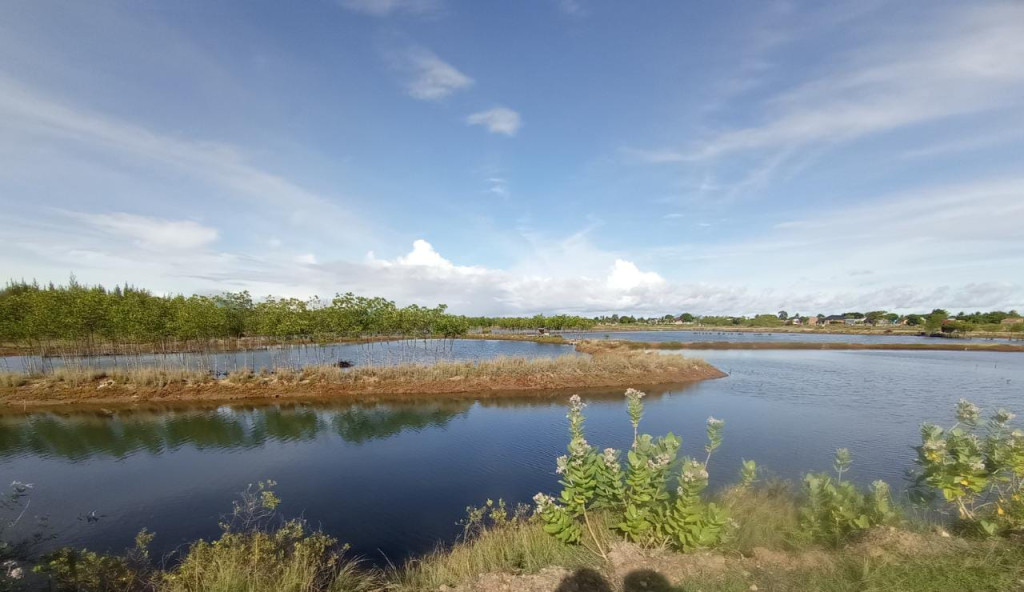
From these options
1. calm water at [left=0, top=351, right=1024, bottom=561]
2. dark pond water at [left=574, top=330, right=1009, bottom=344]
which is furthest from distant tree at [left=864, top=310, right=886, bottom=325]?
calm water at [left=0, top=351, right=1024, bottom=561]

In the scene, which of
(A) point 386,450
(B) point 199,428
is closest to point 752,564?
(A) point 386,450

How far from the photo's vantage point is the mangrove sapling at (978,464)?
242 inches

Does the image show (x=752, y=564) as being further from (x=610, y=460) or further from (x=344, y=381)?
(x=344, y=381)

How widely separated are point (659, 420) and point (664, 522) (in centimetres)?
1816

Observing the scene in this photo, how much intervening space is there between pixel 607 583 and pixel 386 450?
50.0 feet

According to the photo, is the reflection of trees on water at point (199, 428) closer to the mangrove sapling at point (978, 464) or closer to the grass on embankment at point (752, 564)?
the grass on embankment at point (752, 564)

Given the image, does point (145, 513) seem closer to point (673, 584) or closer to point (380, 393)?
point (673, 584)

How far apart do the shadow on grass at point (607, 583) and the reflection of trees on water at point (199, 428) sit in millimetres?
16970

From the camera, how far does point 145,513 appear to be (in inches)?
492

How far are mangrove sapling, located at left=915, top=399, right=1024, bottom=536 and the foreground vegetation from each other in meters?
0.02

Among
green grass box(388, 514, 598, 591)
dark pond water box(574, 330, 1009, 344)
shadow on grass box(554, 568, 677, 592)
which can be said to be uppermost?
shadow on grass box(554, 568, 677, 592)

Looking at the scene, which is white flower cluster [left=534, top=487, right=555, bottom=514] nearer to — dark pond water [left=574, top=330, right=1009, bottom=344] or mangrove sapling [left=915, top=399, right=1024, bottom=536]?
mangrove sapling [left=915, top=399, right=1024, bottom=536]

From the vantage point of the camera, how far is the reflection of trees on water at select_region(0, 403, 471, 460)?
1947 cm

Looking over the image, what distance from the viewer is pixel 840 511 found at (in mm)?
6656
